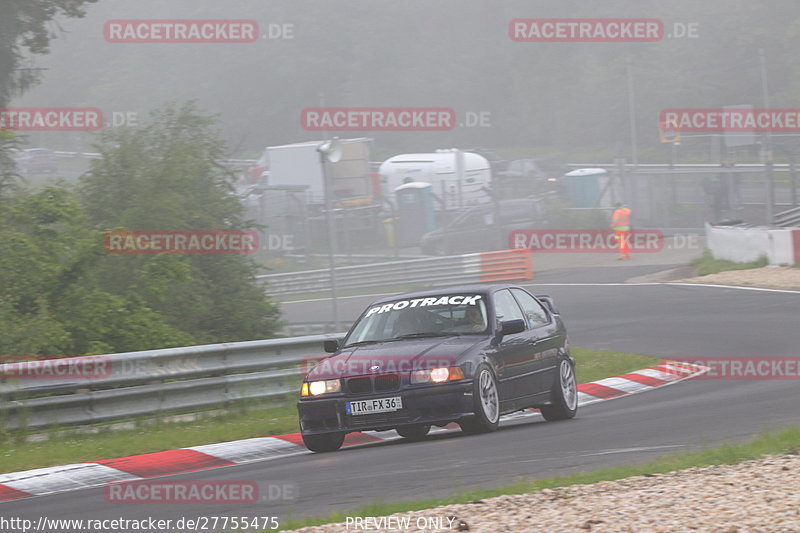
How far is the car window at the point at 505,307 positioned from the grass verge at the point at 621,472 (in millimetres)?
3176

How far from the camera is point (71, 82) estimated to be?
81875mm

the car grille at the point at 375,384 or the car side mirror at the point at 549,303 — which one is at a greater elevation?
the car side mirror at the point at 549,303

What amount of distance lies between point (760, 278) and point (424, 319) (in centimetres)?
1896

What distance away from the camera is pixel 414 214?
3903cm

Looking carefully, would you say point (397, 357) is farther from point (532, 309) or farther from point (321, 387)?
point (532, 309)

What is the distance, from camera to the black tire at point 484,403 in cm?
1023

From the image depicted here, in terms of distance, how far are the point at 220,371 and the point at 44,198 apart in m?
4.21

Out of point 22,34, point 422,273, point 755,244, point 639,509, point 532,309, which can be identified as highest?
point 22,34

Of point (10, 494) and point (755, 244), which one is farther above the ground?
point (755, 244)

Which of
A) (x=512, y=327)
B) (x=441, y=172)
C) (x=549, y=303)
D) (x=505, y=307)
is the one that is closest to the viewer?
(x=512, y=327)

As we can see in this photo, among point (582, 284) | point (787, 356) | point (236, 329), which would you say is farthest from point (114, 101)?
point (787, 356)

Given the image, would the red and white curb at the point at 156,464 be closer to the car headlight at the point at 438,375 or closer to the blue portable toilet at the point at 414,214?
the car headlight at the point at 438,375

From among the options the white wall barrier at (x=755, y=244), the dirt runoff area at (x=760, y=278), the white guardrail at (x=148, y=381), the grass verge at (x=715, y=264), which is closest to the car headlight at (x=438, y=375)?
the white guardrail at (x=148, y=381)

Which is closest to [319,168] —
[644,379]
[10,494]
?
[644,379]
